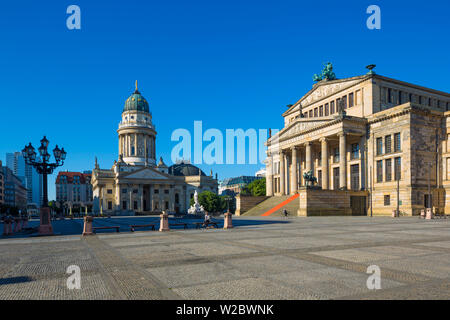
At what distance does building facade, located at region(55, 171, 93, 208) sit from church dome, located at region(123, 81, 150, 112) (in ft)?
213

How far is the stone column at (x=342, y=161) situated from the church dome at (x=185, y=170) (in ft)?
341

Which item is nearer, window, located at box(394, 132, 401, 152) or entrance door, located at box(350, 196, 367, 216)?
window, located at box(394, 132, 401, 152)

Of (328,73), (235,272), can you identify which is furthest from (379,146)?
(235,272)

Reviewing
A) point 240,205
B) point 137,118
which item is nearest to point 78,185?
point 137,118

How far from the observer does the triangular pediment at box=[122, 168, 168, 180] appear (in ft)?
369

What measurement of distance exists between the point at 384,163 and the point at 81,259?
44962 millimetres

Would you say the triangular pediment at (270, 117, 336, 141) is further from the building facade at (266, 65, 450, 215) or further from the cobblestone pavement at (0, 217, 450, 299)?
the cobblestone pavement at (0, 217, 450, 299)

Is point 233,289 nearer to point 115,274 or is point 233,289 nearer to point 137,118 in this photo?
point 115,274

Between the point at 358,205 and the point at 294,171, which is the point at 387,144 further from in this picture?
the point at 294,171

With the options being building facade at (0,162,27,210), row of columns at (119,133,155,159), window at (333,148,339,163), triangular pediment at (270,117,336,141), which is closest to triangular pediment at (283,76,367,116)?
triangular pediment at (270,117,336,141)

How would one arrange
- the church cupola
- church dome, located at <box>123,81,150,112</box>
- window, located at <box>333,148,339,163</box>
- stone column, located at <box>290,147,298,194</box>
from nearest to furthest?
window, located at <box>333,148,339,163</box> < stone column, located at <box>290,147,298,194</box> < the church cupola < church dome, located at <box>123,81,150,112</box>

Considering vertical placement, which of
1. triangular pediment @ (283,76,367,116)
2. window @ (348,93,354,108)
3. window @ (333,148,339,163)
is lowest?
window @ (333,148,339,163)

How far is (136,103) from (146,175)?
31404 mm

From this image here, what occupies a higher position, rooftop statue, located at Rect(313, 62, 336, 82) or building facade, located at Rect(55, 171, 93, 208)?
rooftop statue, located at Rect(313, 62, 336, 82)
